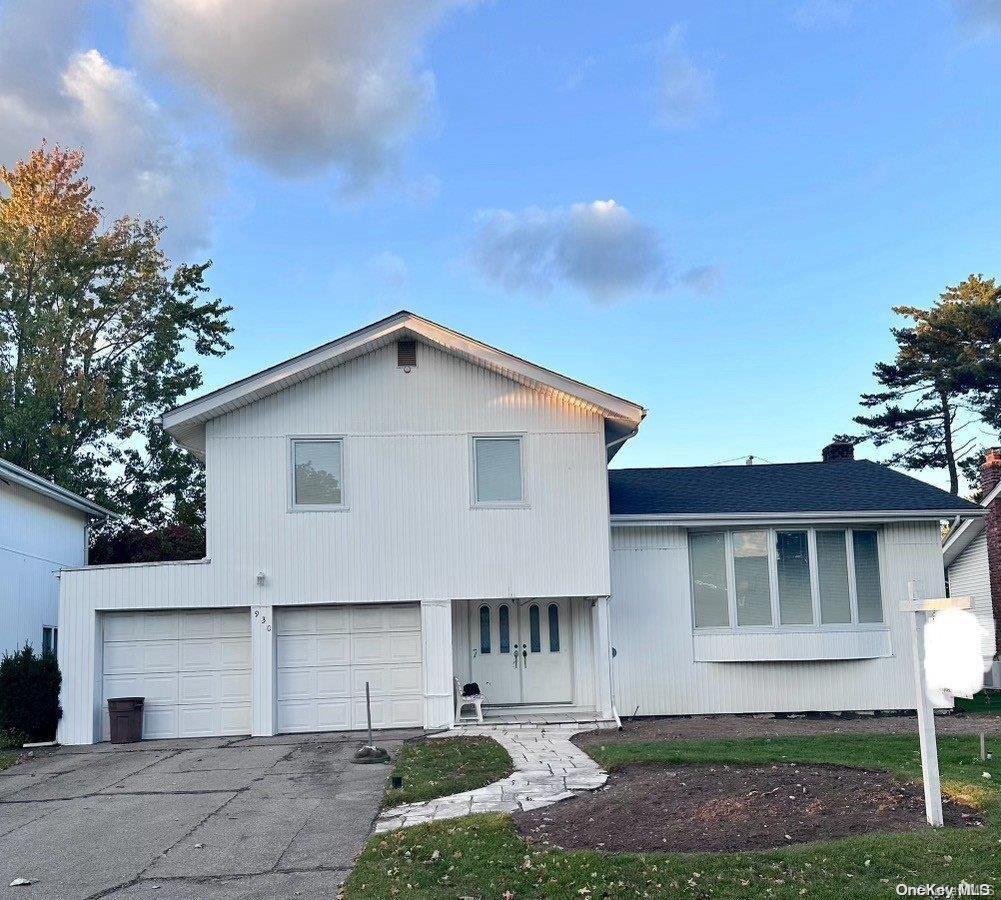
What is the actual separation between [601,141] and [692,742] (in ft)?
38.8

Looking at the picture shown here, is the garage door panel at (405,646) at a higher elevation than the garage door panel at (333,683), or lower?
higher

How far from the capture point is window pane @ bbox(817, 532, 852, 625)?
18.0 meters

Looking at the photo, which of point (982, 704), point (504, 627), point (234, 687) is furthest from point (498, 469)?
point (982, 704)

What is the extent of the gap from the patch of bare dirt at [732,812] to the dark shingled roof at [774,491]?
26.3 feet

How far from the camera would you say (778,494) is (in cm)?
1872

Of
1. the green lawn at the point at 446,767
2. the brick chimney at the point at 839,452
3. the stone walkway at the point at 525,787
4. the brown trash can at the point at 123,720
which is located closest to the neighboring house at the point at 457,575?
the brown trash can at the point at 123,720

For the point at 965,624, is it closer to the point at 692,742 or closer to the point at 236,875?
the point at 236,875

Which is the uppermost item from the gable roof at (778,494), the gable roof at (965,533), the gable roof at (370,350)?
the gable roof at (370,350)

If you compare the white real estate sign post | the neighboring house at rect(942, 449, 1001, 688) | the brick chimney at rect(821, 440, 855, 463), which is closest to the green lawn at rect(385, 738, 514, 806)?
the white real estate sign post

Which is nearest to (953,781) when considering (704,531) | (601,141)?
(704,531)

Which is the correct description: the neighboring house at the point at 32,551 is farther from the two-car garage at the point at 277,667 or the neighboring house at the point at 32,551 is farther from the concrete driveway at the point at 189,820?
the concrete driveway at the point at 189,820

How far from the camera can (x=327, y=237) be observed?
22141 mm

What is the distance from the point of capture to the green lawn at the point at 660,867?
658 cm

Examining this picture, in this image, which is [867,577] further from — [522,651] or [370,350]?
[370,350]
